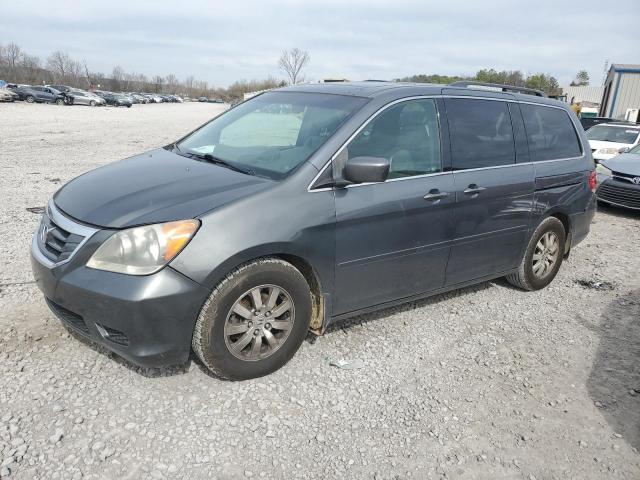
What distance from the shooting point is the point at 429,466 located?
8.64ft

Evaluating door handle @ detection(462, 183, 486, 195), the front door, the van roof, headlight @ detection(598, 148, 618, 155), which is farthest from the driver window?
headlight @ detection(598, 148, 618, 155)

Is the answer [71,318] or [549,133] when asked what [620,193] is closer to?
[549,133]

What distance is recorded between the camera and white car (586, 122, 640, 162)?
13578mm

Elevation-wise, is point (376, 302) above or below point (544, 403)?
above

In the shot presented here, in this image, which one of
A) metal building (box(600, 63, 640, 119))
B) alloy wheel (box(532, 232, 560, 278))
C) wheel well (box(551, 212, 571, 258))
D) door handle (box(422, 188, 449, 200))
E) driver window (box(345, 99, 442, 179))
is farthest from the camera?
metal building (box(600, 63, 640, 119))

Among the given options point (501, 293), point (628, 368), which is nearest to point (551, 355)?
point (628, 368)

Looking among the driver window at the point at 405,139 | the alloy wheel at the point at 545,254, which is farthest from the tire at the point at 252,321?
the alloy wheel at the point at 545,254

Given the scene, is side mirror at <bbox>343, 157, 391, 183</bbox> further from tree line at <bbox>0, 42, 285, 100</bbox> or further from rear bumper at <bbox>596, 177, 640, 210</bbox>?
tree line at <bbox>0, 42, 285, 100</bbox>

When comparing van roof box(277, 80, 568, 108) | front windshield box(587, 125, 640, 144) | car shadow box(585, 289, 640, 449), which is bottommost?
car shadow box(585, 289, 640, 449)

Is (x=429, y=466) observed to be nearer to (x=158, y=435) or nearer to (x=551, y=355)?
(x=158, y=435)

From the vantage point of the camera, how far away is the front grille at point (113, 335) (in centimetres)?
282

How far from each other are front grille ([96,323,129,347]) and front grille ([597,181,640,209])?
29.9ft

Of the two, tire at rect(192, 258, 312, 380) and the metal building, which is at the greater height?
the metal building

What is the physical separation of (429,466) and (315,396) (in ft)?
2.69
